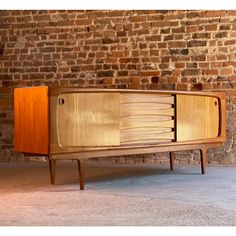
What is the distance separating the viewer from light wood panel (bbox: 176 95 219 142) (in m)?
3.81

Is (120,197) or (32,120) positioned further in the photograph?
(32,120)

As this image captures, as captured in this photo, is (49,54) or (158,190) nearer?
(158,190)

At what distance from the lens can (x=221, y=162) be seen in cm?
465

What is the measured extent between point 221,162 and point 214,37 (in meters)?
1.31

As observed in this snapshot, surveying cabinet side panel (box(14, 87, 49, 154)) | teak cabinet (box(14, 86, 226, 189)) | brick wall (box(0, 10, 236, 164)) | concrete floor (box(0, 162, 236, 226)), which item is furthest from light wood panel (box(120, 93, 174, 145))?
brick wall (box(0, 10, 236, 164))

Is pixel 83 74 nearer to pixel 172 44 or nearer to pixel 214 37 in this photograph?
pixel 172 44

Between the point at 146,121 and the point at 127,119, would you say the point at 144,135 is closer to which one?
the point at 146,121

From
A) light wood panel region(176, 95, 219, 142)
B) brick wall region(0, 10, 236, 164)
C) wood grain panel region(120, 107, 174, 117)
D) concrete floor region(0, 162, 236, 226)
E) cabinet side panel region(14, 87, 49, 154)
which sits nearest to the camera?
concrete floor region(0, 162, 236, 226)

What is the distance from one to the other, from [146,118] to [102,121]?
435mm

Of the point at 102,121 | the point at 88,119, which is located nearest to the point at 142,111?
the point at 102,121

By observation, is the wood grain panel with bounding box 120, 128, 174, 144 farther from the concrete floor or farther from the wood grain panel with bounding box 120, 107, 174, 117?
the concrete floor

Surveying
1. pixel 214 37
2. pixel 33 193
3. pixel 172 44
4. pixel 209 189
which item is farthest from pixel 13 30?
pixel 209 189

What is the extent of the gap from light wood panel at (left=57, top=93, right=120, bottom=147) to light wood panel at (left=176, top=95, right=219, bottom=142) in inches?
27.1

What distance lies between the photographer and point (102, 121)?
130 inches
